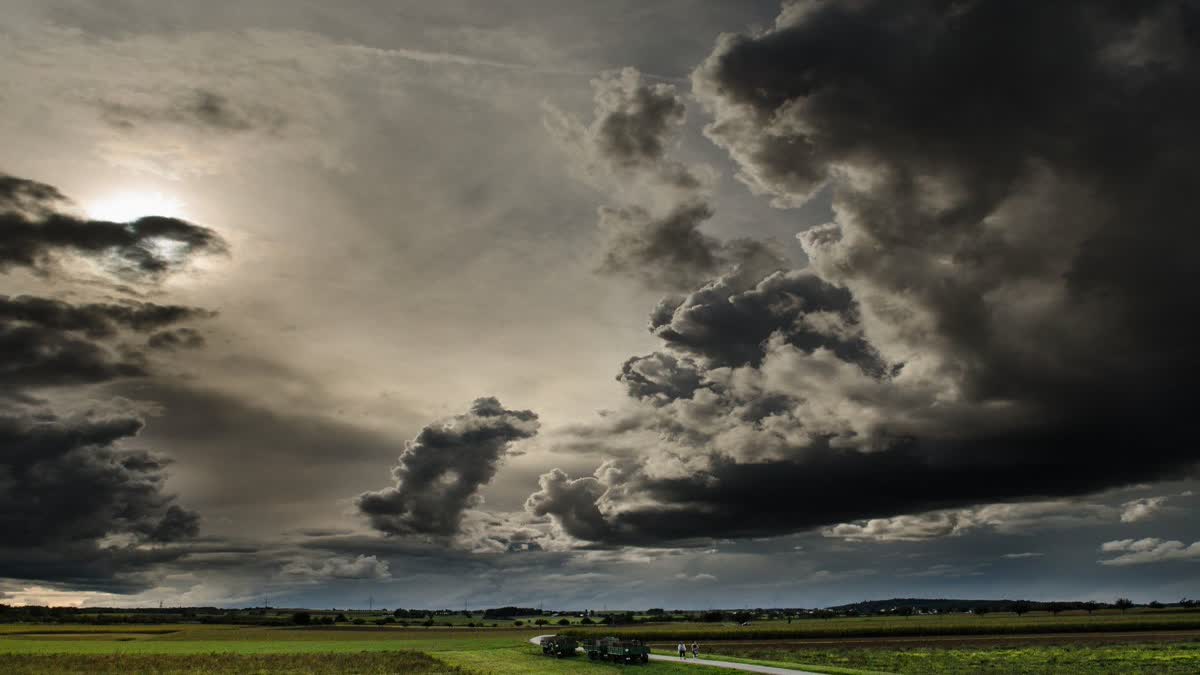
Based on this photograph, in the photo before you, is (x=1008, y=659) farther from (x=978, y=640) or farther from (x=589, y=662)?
Answer: (x=589, y=662)

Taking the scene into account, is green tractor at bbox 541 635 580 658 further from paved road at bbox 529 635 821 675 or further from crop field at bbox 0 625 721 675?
paved road at bbox 529 635 821 675

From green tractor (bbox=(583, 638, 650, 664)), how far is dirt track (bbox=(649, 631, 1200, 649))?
131 feet

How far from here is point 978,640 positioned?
389 ft

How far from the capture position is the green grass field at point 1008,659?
6969 cm

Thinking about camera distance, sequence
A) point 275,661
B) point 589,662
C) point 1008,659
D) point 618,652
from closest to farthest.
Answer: point 618,652, point 589,662, point 1008,659, point 275,661

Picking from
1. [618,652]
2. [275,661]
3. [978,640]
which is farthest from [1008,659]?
[275,661]

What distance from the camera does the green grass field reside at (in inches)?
2744

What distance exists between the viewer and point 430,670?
7538 cm

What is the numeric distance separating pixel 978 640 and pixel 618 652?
65.8 m

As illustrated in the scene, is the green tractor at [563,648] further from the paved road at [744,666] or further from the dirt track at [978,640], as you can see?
the dirt track at [978,640]

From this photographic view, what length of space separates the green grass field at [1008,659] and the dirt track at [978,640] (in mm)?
9188

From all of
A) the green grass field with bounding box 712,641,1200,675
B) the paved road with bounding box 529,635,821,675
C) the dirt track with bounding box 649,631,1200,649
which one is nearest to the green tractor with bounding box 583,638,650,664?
the paved road with bounding box 529,635,821,675

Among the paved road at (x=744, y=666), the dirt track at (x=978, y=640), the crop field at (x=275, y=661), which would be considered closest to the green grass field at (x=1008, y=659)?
the paved road at (x=744, y=666)

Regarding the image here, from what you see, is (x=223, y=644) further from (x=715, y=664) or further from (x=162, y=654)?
(x=715, y=664)
